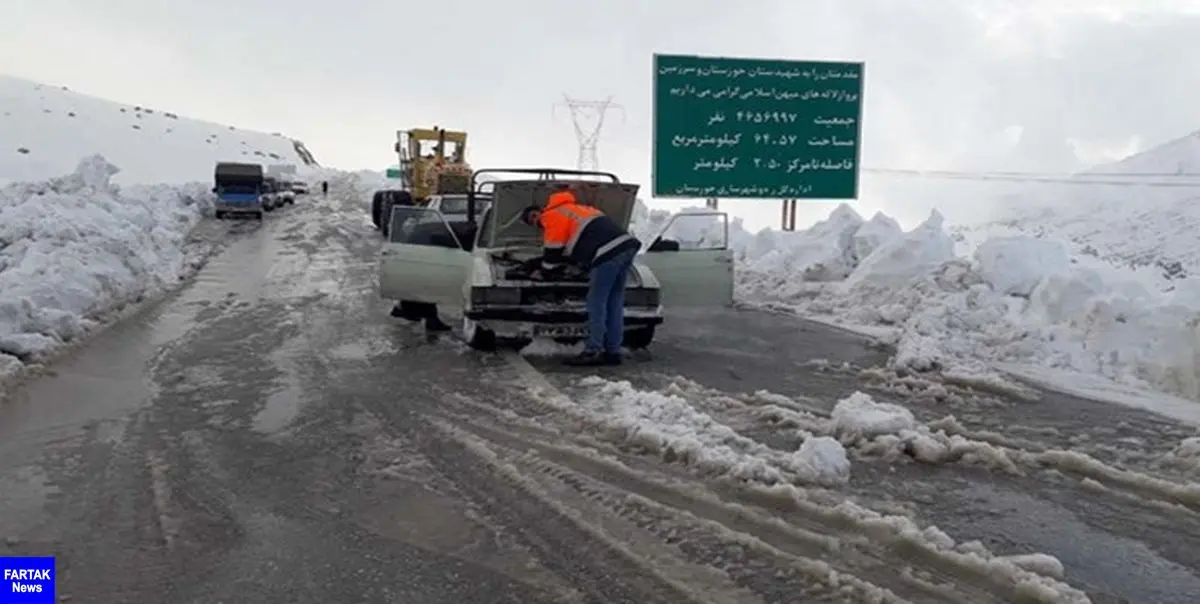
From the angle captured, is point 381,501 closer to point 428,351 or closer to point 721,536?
point 721,536

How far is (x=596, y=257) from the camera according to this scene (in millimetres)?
8570

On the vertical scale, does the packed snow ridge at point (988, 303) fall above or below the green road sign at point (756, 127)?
below

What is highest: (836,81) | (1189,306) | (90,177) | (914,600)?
(836,81)

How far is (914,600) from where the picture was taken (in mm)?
3834

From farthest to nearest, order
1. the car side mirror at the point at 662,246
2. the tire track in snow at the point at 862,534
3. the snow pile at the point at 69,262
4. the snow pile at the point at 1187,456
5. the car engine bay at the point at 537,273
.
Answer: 1. the car side mirror at the point at 662,246
2. the car engine bay at the point at 537,273
3. the snow pile at the point at 69,262
4. the snow pile at the point at 1187,456
5. the tire track in snow at the point at 862,534

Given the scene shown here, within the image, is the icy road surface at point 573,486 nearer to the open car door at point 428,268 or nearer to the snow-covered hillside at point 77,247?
the snow-covered hillside at point 77,247

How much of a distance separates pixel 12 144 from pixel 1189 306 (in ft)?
211

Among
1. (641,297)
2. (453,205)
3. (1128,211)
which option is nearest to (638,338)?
(641,297)

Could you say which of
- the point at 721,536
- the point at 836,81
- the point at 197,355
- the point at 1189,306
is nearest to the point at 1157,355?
the point at 1189,306


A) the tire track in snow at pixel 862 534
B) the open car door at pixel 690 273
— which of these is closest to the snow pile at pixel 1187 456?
the tire track in snow at pixel 862 534

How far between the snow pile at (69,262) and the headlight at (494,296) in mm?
3709

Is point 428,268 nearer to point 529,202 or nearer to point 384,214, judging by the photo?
point 529,202

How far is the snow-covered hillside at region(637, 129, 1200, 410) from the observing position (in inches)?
344

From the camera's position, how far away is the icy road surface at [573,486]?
4.05 metres
